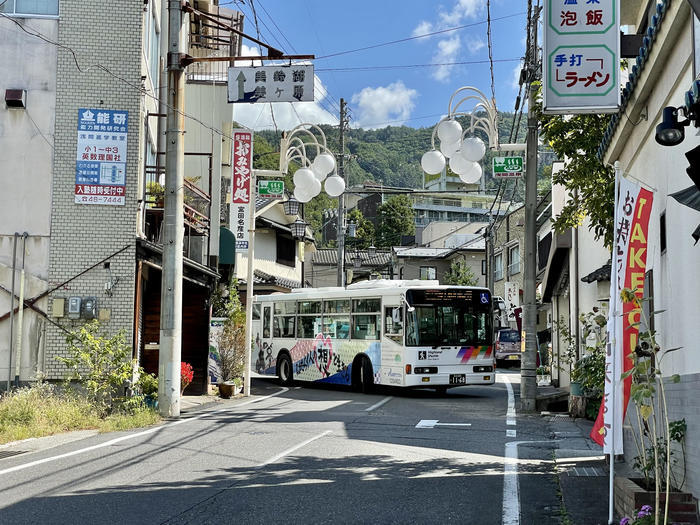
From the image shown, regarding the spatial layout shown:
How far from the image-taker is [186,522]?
7.12 m

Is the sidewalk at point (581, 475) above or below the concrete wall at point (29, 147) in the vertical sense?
below

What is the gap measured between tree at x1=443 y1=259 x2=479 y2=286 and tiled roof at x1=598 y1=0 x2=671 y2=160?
141 feet

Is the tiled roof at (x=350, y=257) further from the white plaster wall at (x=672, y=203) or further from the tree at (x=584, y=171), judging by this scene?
the white plaster wall at (x=672, y=203)

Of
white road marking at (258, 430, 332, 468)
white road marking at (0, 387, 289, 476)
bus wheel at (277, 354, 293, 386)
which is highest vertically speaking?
bus wheel at (277, 354, 293, 386)

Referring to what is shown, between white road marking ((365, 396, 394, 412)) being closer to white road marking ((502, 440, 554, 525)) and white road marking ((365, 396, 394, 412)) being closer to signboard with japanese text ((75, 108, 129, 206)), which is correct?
white road marking ((502, 440, 554, 525))

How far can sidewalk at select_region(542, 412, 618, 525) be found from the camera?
7605 mm

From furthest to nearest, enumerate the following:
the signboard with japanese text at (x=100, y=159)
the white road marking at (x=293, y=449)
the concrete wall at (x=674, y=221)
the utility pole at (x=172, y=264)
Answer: the signboard with japanese text at (x=100, y=159)
the utility pole at (x=172, y=264)
the white road marking at (x=293, y=449)
the concrete wall at (x=674, y=221)

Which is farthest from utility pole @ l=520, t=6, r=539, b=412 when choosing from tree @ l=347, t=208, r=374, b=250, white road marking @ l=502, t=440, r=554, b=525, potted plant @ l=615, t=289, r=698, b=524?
tree @ l=347, t=208, r=374, b=250

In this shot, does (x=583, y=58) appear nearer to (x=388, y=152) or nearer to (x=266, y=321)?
(x=266, y=321)

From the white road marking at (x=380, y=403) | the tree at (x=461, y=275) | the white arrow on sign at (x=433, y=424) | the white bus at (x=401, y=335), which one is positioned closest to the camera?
the white arrow on sign at (x=433, y=424)

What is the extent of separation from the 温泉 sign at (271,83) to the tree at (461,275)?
37.8 metres

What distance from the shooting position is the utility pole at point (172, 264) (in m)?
15.6

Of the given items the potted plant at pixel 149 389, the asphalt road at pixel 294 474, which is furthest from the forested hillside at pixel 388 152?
the asphalt road at pixel 294 474

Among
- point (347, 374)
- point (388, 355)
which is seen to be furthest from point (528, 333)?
point (347, 374)
